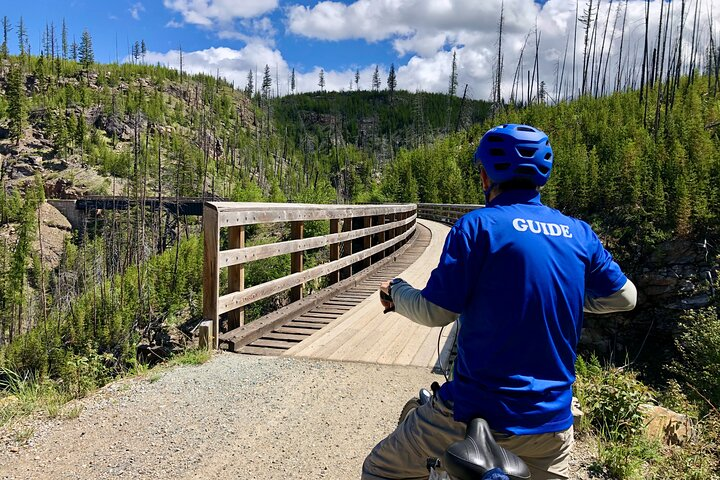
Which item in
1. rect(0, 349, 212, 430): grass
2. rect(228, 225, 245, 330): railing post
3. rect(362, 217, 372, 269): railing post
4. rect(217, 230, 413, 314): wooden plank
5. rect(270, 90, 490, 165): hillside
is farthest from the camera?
rect(270, 90, 490, 165): hillside

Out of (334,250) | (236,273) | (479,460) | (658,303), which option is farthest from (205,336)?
(658,303)

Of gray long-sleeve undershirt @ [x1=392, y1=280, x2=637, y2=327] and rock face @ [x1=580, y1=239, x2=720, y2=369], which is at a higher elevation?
gray long-sleeve undershirt @ [x1=392, y1=280, x2=637, y2=327]

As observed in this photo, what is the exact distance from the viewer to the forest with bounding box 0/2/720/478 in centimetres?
1465

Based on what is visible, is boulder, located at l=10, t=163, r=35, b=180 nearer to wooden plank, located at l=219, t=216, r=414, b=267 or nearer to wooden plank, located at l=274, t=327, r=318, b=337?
wooden plank, located at l=219, t=216, r=414, b=267

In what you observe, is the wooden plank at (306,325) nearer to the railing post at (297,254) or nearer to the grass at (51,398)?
the railing post at (297,254)

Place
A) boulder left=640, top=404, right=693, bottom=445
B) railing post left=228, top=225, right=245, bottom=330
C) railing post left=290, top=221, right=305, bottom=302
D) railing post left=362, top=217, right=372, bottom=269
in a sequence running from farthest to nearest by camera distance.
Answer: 1. railing post left=362, top=217, right=372, bottom=269
2. railing post left=290, top=221, right=305, bottom=302
3. railing post left=228, top=225, right=245, bottom=330
4. boulder left=640, top=404, right=693, bottom=445

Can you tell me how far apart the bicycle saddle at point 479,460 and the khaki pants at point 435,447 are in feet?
0.89

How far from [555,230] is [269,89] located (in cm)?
17848

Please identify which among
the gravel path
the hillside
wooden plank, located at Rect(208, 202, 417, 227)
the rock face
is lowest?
the rock face

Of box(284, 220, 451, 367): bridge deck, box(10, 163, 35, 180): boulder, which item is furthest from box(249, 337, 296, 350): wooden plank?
box(10, 163, 35, 180): boulder

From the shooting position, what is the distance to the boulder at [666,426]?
3943 mm

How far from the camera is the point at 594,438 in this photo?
11.7 ft

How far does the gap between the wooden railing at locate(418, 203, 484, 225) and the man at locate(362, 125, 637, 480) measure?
1007 inches

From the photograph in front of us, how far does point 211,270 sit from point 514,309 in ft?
13.1
